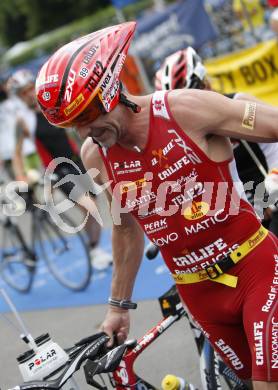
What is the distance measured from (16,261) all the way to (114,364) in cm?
620

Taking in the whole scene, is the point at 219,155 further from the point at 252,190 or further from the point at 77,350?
the point at 252,190

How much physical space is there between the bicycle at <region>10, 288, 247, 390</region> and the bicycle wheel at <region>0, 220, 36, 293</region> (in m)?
5.27

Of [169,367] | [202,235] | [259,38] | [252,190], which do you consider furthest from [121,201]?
[259,38]

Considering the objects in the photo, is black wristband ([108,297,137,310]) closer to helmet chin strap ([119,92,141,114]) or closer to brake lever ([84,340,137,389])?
brake lever ([84,340,137,389])

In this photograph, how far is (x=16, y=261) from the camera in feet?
31.1

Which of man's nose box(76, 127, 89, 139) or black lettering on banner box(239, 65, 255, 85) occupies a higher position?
man's nose box(76, 127, 89, 139)

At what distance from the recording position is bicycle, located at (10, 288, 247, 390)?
10.4ft

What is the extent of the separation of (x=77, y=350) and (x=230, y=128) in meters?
1.12

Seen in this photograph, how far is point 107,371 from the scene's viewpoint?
3.39m

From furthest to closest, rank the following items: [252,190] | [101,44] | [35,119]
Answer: [35,119], [252,190], [101,44]

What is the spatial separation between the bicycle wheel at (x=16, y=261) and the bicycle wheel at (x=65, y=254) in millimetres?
296

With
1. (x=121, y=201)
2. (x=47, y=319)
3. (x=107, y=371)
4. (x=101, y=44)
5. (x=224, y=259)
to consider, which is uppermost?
(x=101, y=44)

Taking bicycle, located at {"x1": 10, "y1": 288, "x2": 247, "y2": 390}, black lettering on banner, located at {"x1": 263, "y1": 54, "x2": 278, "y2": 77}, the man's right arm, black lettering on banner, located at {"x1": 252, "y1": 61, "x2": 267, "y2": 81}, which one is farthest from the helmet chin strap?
black lettering on banner, located at {"x1": 252, "y1": 61, "x2": 267, "y2": 81}

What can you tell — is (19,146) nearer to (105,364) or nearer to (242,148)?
(242,148)
